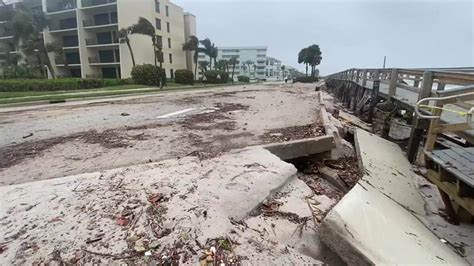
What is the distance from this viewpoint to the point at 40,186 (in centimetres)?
271

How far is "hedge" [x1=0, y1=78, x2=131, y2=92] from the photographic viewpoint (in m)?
20.8

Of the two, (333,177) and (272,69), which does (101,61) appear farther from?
(272,69)

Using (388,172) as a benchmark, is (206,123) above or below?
above

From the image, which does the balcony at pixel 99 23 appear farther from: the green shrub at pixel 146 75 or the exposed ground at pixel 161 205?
the exposed ground at pixel 161 205

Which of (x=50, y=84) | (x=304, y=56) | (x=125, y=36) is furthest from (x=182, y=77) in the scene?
(x=304, y=56)

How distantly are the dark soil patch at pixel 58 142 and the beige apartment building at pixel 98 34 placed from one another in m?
34.7

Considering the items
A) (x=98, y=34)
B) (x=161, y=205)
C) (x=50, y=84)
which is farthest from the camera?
(x=98, y=34)

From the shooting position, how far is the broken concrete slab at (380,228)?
6.48 ft

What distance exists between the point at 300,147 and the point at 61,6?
4878 centimetres

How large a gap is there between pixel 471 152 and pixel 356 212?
2.09 meters

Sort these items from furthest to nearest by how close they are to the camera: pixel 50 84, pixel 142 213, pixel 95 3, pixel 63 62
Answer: pixel 63 62
pixel 95 3
pixel 50 84
pixel 142 213

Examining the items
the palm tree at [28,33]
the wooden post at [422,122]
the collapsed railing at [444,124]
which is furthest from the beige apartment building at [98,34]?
the wooden post at [422,122]

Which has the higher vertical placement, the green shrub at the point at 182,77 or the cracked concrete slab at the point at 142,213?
the green shrub at the point at 182,77

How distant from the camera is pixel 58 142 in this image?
15.9ft
